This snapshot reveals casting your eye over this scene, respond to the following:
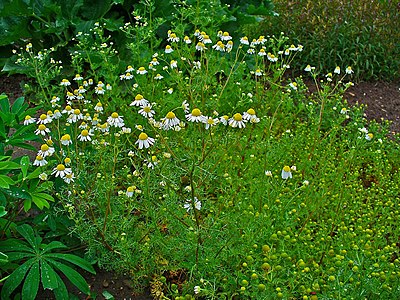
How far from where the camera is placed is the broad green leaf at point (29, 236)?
7.72 ft

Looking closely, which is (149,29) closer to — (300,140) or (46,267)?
(300,140)

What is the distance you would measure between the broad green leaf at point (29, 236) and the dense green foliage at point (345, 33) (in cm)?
325

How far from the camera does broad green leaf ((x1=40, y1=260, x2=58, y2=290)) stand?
2.17 meters

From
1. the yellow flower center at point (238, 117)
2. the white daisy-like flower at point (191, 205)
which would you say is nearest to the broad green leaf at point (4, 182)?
the white daisy-like flower at point (191, 205)

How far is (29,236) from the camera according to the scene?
7.81ft

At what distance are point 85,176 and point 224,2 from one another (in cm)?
270

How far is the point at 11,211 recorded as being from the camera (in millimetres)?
2654

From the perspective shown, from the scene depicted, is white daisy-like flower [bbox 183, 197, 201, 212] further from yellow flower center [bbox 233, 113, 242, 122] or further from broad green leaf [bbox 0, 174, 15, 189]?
broad green leaf [bbox 0, 174, 15, 189]

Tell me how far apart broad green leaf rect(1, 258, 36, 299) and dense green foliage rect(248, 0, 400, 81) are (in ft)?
11.2

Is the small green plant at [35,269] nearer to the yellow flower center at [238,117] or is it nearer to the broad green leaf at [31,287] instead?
the broad green leaf at [31,287]

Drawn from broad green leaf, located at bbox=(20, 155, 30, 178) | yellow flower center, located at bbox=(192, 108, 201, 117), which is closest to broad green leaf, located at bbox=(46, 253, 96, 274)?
broad green leaf, located at bbox=(20, 155, 30, 178)

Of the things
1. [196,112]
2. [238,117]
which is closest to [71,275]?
[196,112]

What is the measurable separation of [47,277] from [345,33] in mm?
3775

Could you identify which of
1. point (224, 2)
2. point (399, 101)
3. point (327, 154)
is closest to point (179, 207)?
point (327, 154)
